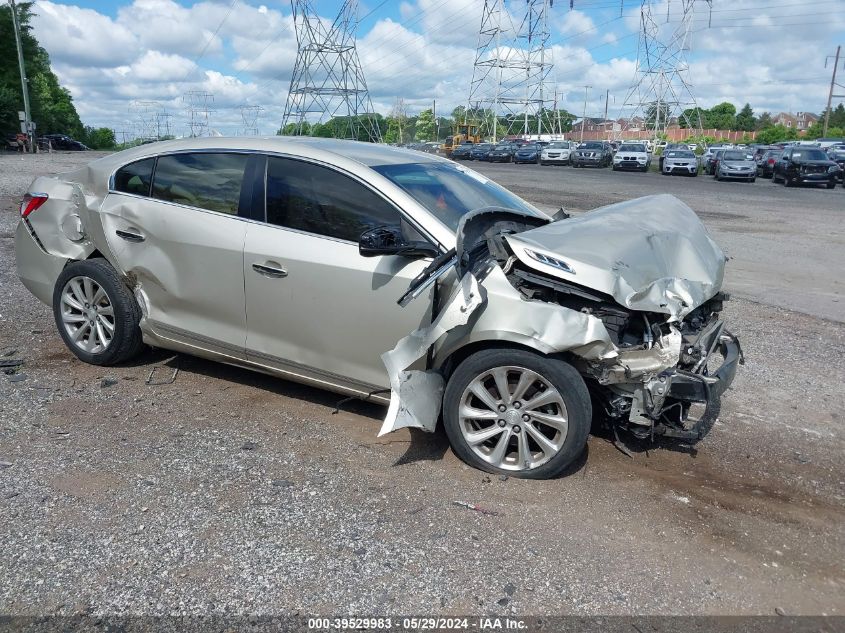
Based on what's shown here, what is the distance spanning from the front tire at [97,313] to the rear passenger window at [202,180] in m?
0.73

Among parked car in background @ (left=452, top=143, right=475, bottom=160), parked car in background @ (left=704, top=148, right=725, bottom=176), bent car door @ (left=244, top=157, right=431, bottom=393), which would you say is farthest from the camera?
parked car in background @ (left=452, top=143, right=475, bottom=160)

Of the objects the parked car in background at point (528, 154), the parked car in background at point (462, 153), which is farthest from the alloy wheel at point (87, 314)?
the parked car in background at point (462, 153)

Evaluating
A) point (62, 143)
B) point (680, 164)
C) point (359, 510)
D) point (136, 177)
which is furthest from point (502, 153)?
point (359, 510)

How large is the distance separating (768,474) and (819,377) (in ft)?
6.92

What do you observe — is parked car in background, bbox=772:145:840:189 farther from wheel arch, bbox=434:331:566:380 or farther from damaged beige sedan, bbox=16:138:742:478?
wheel arch, bbox=434:331:566:380

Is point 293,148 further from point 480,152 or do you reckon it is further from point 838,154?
point 480,152

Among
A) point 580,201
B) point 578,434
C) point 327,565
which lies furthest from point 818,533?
point 580,201

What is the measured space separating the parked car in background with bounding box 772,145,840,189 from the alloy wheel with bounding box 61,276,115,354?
104 feet

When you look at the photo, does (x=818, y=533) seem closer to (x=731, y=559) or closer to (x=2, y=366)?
(x=731, y=559)

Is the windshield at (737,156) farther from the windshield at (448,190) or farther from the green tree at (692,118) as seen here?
the green tree at (692,118)

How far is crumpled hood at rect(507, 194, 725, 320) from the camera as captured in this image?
3.77m

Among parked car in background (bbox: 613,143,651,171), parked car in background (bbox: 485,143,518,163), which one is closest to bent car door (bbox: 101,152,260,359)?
parked car in background (bbox: 613,143,651,171)

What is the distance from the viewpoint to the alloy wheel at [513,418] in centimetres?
385

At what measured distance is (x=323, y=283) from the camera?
14.1 ft
